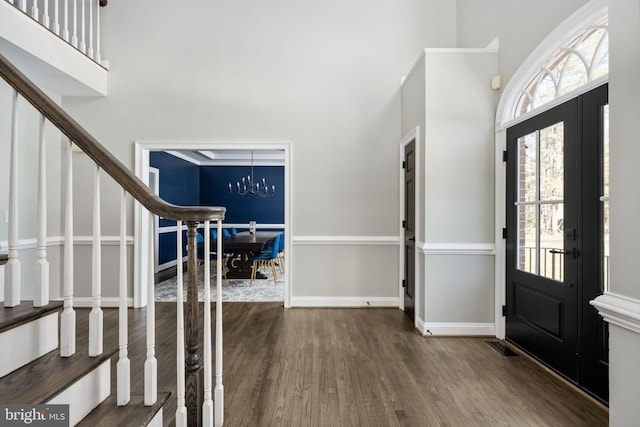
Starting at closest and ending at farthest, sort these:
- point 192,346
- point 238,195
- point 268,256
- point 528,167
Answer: point 192,346, point 528,167, point 268,256, point 238,195

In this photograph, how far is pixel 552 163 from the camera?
252 cm

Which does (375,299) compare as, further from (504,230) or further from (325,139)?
(325,139)

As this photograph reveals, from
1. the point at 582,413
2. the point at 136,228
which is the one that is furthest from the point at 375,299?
the point at 136,228

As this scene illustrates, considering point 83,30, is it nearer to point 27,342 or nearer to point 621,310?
point 27,342

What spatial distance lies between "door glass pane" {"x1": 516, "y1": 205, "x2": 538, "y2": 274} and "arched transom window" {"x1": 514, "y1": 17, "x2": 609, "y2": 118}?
0.87 meters

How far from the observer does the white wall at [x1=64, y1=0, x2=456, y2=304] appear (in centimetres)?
408

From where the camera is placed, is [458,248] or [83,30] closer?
[458,248]

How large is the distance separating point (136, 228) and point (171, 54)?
2.17 m

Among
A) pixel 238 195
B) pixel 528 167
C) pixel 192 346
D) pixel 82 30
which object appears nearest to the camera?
pixel 192 346

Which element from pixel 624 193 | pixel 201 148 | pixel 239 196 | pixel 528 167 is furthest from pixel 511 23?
pixel 239 196

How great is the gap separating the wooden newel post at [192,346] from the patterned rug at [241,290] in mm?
2982

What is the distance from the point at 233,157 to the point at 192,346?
7.21m

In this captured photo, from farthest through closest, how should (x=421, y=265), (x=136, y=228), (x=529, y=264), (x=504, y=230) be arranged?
(x=136, y=228), (x=421, y=265), (x=504, y=230), (x=529, y=264)

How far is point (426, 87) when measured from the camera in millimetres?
3209
